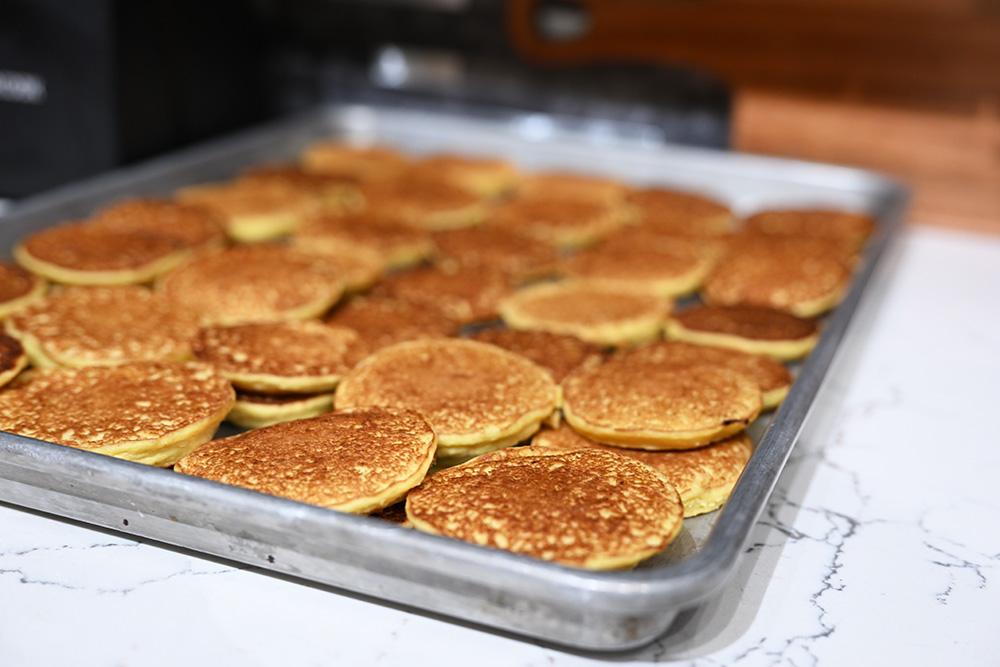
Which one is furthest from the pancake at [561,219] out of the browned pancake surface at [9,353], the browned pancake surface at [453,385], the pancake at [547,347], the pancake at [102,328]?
the browned pancake surface at [9,353]

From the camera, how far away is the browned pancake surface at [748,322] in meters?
1.71

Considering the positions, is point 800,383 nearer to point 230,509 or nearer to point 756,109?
point 230,509

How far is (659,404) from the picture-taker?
145 centimetres

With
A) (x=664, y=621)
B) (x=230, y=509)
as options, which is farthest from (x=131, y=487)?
(x=664, y=621)

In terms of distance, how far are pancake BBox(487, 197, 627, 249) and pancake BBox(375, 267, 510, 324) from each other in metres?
0.23

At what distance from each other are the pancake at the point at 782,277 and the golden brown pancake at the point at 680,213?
143mm

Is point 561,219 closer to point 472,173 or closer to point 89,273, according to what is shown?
point 472,173

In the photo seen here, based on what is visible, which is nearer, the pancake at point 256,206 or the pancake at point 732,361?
the pancake at point 732,361

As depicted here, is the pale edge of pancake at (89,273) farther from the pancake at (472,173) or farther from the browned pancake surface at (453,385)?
the pancake at (472,173)

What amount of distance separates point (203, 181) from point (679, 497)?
5.04 ft

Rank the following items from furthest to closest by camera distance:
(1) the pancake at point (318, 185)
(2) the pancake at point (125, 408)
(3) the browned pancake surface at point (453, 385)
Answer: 1. (1) the pancake at point (318, 185)
2. (3) the browned pancake surface at point (453, 385)
3. (2) the pancake at point (125, 408)

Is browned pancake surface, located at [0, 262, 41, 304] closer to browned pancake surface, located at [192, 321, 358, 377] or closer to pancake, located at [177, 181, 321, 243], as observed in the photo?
browned pancake surface, located at [192, 321, 358, 377]

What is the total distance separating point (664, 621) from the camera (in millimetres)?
1065

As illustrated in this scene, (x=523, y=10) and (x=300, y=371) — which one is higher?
(x=523, y=10)
